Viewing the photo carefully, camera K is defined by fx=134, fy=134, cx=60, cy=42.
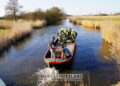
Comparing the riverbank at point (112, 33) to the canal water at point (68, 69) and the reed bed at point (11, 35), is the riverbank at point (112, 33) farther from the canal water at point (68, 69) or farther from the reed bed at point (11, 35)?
the reed bed at point (11, 35)

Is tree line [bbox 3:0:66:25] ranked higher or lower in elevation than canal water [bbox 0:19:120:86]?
higher

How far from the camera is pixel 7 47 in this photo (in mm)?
14227

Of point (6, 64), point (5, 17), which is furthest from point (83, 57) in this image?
point (5, 17)

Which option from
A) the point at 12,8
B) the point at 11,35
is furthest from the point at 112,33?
the point at 12,8

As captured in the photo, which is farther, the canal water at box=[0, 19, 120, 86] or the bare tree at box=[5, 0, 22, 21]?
the bare tree at box=[5, 0, 22, 21]

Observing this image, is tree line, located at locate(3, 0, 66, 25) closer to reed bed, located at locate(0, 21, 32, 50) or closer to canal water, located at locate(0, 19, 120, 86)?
reed bed, located at locate(0, 21, 32, 50)

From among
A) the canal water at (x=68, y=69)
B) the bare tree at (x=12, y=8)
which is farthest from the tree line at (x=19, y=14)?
the canal water at (x=68, y=69)

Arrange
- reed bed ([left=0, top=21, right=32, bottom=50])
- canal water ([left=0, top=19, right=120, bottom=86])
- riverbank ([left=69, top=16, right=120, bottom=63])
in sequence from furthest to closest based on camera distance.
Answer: reed bed ([left=0, top=21, right=32, bottom=50]), riverbank ([left=69, top=16, right=120, bottom=63]), canal water ([left=0, top=19, right=120, bottom=86])

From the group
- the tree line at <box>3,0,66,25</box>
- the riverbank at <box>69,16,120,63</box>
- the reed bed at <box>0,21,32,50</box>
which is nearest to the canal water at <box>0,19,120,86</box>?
the riverbank at <box>69,16,120,63</box>

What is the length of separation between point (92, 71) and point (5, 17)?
3033 cm

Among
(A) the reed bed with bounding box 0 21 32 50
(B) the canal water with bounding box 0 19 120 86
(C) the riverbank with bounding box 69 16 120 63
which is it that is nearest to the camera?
(B) the canal water with bounding box 0 19 120 86

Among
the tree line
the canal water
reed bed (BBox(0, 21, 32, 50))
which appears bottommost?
the canal water

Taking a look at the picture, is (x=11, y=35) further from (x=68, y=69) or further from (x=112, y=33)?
(x=112, y=33)

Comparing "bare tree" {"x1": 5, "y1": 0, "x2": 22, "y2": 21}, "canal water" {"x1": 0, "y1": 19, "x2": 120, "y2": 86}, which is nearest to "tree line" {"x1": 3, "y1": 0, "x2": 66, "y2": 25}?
"bare tree" {"x1": 5, "y1": 0, "x2": 22, "y2": 21}
